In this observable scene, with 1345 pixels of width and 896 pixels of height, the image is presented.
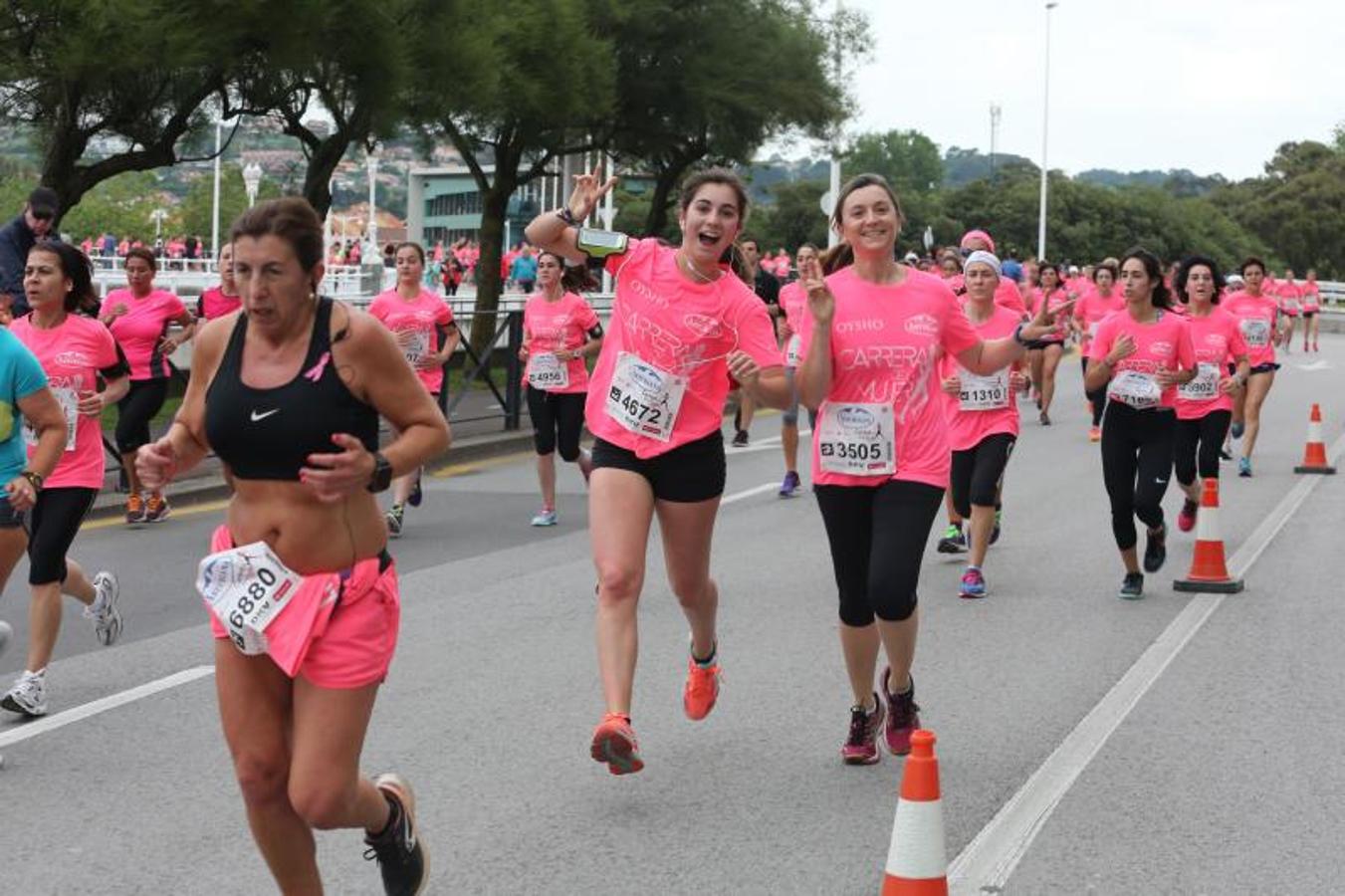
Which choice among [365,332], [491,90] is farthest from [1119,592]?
[491,90]

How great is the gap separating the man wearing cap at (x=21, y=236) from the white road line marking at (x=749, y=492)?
18.7 feet

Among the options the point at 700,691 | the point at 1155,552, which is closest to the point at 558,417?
the point at 1155,552

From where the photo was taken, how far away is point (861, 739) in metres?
7.08

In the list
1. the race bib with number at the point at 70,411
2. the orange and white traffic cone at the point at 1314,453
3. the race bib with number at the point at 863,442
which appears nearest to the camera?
the race bib with number at the point at 863,442

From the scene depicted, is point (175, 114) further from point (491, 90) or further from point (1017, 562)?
point (1017, 562)

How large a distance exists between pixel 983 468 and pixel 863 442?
4378mm

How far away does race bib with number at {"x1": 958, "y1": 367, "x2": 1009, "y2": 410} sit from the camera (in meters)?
11.1

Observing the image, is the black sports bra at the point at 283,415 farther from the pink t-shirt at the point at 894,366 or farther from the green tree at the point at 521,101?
the green tree at the point at 521,101

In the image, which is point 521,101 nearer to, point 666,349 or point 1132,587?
point 1132,587

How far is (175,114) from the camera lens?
67.8ft

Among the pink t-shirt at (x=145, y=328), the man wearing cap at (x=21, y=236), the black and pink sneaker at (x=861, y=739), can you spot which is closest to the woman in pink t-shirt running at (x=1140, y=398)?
the black and pink sneaker at (x=861, y=739)

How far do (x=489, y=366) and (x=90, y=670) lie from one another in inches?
523

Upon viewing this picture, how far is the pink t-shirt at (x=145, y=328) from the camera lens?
47.0 ft

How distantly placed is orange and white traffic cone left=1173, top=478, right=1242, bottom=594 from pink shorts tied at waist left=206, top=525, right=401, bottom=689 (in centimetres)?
752
